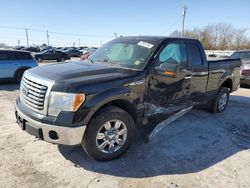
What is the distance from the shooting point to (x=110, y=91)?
11.0ft

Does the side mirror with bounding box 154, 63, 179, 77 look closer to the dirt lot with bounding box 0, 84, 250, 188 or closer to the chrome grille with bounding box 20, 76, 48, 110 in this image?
the dirt lot with bounding box 0, 84, 250, 188

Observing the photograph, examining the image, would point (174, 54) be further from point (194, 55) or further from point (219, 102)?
point (219, 102)

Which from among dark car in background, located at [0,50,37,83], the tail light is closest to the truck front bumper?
dark car in background, located at [0,50,37,83]

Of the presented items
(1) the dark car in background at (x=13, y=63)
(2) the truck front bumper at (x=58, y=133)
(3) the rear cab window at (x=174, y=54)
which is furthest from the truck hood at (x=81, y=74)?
(1) the dark car in background at (x=13, y=63)

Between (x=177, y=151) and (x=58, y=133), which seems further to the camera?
(x=177, y=151)

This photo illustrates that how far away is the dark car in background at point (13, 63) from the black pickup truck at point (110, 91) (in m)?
6.79

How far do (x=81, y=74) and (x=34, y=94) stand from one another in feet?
2.35

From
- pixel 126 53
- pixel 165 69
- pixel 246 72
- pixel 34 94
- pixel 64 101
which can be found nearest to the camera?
pixel 64 101

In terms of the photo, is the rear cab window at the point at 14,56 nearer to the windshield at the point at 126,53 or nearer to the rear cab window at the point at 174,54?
the windshield at the point at 126,53

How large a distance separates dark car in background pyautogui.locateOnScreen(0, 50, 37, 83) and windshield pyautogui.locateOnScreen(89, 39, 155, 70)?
22.2 ft

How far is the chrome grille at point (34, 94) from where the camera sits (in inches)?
125

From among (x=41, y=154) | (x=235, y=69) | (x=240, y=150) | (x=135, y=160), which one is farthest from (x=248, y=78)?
(x=41, y=154)

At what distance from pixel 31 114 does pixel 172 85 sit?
8.21 ft

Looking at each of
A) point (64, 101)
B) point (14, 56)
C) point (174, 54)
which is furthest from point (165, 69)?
point (14, 56)
